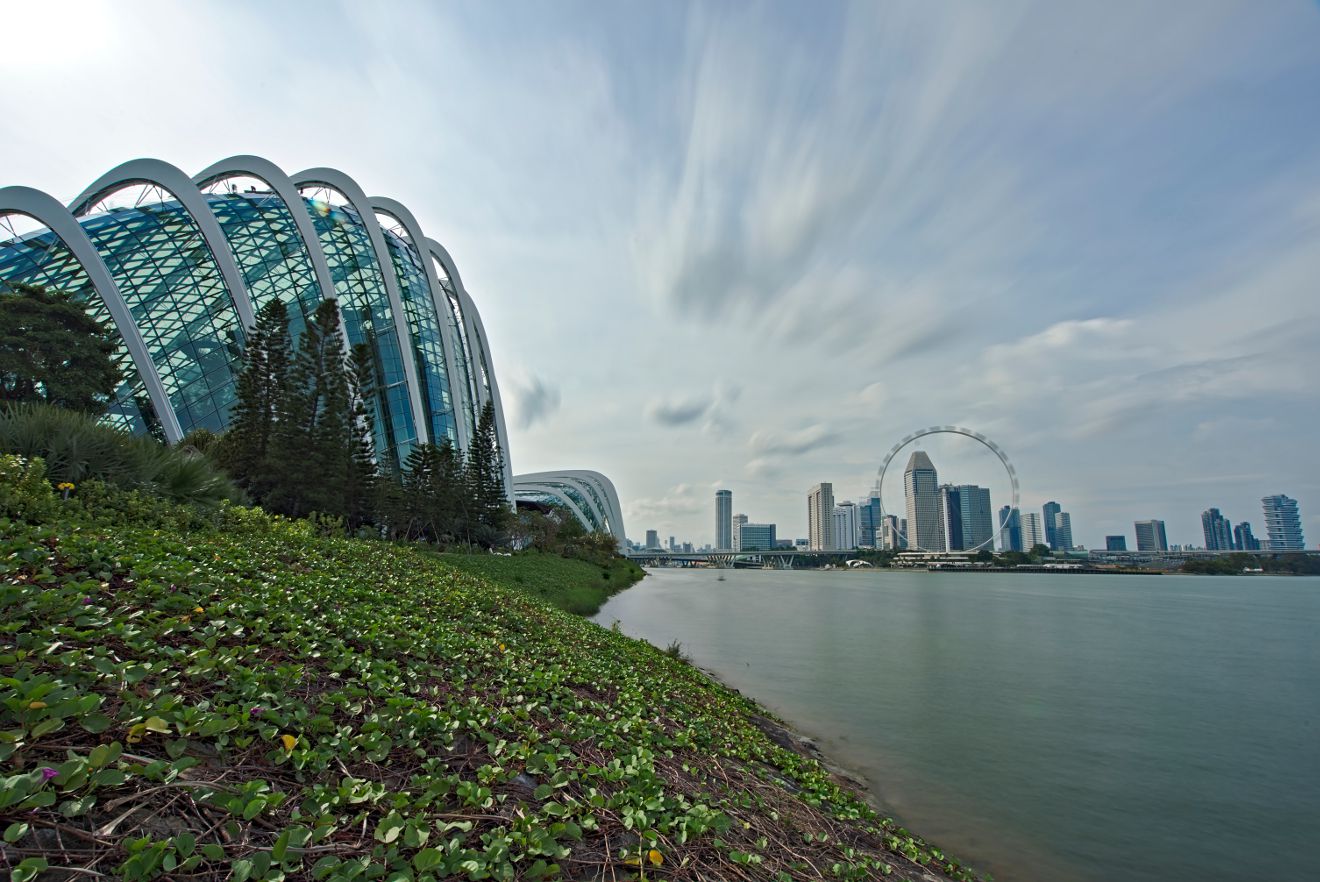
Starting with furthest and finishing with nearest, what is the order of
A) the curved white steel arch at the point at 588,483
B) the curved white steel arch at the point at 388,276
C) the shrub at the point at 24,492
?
the curved white steel arch at the point at 588,483, the curved white steel arch at the point at 388,276, the shrub at the point at 24,492

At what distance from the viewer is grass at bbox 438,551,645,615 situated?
25.9m

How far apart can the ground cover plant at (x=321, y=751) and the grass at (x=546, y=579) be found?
1450 cm

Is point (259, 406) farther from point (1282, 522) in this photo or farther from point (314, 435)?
point (1282, 522)

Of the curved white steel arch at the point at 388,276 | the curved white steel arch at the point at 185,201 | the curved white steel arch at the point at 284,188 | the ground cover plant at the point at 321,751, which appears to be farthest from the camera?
the curved white steel arch at the point at 388,276

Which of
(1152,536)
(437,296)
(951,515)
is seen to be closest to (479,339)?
(437,296)

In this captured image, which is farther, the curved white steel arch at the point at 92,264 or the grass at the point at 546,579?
the grass at the point at 546,579

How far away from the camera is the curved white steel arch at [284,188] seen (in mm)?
34312

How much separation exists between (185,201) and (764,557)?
476ft

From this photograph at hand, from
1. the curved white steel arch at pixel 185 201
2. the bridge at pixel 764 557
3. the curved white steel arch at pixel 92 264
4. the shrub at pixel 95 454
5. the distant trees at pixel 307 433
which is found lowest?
the bridge at pixel 764 557

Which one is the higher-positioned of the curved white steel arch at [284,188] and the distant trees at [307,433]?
the curved white steel arch at [284,188]

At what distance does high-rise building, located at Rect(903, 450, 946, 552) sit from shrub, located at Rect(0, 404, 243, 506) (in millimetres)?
155470

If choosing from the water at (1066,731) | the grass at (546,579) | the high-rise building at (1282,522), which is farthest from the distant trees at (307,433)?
the high-rise building at (1282,522)

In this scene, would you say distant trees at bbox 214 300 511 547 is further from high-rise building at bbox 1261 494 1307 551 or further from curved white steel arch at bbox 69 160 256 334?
high-rise building at bbox 1261 494 1307 551

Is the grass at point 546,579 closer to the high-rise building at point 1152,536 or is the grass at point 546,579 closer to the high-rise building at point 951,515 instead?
the high-rise building at point 951,515
